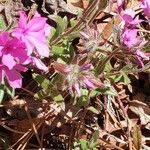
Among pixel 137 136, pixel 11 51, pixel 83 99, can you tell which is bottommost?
pixel 137 136

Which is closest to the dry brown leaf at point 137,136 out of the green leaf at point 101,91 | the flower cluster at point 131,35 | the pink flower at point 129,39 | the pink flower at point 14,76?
the green leaf at point 101,91

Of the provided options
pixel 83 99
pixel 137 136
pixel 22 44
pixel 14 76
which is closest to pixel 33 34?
pixel 22 44

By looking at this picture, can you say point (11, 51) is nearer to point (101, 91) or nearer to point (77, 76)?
point (77, 76)

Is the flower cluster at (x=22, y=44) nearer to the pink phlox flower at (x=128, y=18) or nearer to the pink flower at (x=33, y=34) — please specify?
the pink flower at (x=33, y=34)

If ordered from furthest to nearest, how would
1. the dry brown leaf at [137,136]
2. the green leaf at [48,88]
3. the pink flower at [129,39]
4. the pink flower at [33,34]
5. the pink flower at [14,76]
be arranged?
the dry brown leaf at [137,136]
the green leaf at [48,88]
the pink flower at [129,39]
the pink flower at [14,76]
the pink flower at [33,34]

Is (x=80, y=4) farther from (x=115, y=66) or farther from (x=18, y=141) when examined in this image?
(x=18, y=141)

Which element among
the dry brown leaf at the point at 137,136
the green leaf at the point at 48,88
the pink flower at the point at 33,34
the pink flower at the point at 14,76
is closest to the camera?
the pink flower at the point at 33,34

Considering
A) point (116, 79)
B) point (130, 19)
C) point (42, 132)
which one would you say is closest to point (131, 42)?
point (130, 19)
